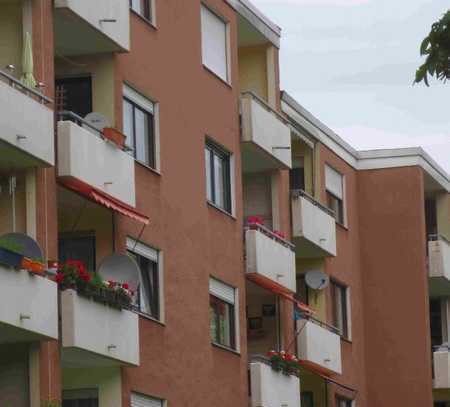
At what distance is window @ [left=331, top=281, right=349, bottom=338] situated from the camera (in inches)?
1933

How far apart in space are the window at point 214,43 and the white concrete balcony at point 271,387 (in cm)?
617

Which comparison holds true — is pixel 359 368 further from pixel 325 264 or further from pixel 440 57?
pixel 440 57

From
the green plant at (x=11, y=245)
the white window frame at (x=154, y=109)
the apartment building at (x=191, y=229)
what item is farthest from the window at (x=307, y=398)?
the green plant at (x=11, y=245)

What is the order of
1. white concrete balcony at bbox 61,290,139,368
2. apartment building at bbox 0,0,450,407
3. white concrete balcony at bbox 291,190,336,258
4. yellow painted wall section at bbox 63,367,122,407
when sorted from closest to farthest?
apartment building at bbox 0,0,450,407
white concrete balcony at bbox 61,290,139,368
yellow painted wall section at bbox 63,367,122,407
white concrete balcony at bbox 291,190,336,258

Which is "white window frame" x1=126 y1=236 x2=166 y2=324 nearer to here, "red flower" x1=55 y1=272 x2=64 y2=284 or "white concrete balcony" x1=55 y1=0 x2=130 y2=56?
"white concrete balcony" x1=55 y1=0 x2=130 y2=56

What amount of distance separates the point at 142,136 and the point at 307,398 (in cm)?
1392

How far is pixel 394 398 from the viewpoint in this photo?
51.2m

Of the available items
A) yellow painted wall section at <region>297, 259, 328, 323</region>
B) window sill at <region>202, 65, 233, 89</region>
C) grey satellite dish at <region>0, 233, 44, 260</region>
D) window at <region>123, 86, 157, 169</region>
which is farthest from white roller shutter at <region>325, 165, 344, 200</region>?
grey satellite dish at <region>0, 233, 44, 260</region>

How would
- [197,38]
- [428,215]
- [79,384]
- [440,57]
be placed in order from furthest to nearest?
[428,215], [197,38], [79,384], [440,57]

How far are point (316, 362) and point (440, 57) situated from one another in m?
26.7

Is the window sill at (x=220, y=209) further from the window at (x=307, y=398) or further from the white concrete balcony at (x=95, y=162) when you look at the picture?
the window at (x=307, y=398)

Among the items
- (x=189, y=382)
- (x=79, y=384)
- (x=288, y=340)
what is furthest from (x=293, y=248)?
(x=79, y=384)

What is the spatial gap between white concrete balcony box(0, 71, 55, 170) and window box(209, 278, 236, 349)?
9.23 m

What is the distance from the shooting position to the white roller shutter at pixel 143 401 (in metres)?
33.7
